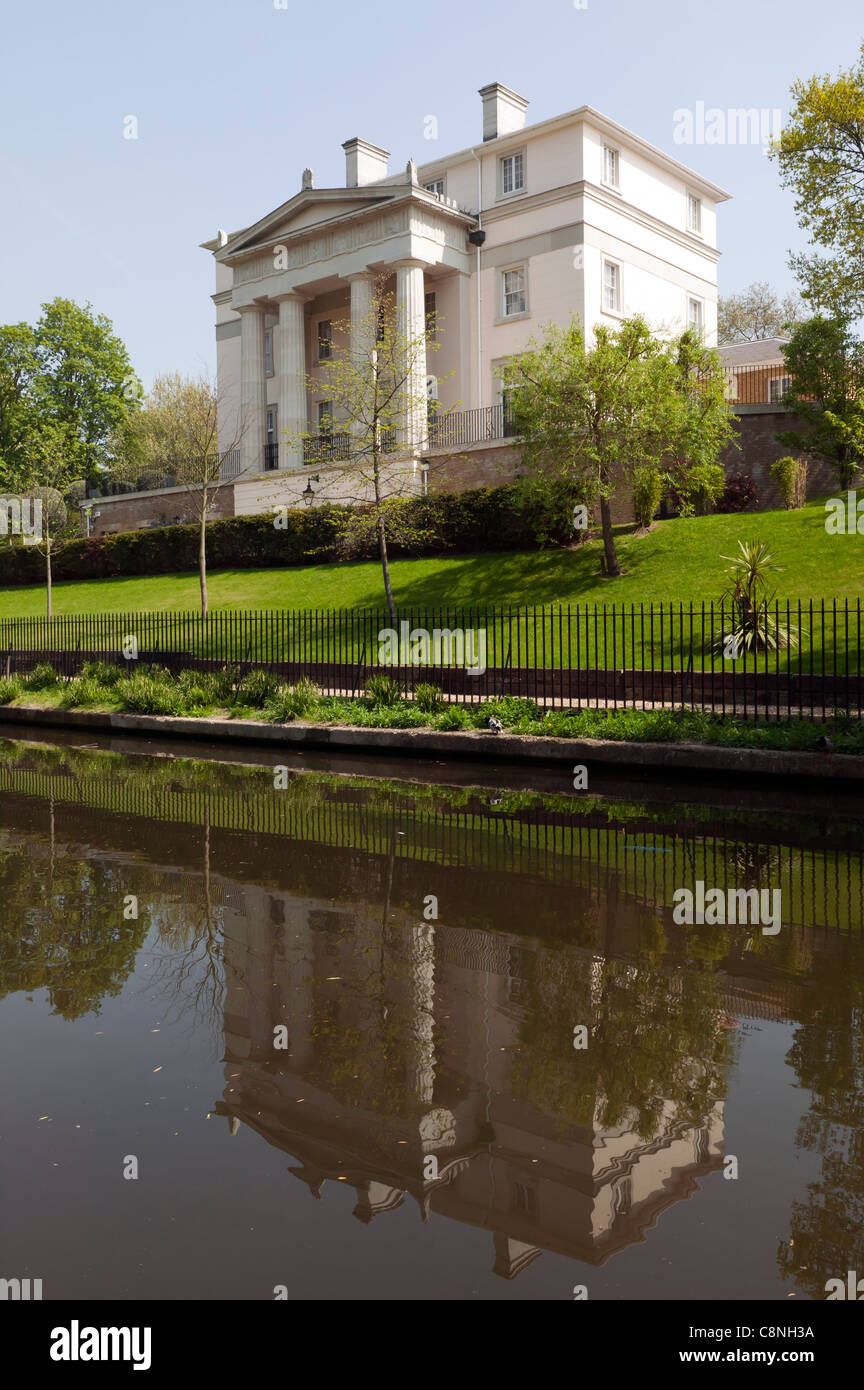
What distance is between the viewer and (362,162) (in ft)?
134

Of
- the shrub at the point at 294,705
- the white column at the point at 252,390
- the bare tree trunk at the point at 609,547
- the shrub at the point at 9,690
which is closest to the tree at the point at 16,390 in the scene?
the white column at the point at 252,390

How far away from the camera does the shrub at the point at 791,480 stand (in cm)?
2348

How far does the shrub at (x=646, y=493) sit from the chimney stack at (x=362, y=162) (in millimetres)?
24335

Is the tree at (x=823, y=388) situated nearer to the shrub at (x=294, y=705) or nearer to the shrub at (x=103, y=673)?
the shrub at (x=294, y=705)

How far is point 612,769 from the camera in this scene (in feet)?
41.6

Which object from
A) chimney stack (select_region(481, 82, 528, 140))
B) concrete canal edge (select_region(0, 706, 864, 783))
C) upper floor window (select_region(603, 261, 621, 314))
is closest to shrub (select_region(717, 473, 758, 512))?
upper floor window (select_region(603, 261, 621, 314))

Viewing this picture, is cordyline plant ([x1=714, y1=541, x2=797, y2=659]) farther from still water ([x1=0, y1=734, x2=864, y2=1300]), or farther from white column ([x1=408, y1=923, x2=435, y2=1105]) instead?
white column ([x1=408, y1=923, x2=435, y2=1105])

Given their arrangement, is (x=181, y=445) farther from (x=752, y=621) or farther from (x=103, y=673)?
(x=752, y=621)

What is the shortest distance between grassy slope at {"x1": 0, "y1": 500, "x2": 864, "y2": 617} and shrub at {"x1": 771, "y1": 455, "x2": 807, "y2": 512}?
0.92 metres
